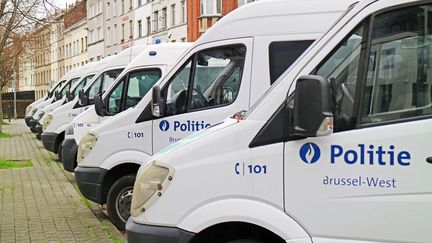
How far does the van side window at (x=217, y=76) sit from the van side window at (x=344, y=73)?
307cm

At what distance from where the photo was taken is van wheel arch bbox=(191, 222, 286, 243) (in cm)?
361

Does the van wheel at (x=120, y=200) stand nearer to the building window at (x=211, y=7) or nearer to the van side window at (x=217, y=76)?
the van side window at (x=217, y=76)

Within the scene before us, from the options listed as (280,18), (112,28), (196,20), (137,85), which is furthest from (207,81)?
(112,28)

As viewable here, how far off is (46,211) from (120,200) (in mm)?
1624

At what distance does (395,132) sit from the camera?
3121 mm

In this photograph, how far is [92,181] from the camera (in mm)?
7766

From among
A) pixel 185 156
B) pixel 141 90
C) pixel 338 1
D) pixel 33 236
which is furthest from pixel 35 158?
pixel 185 156

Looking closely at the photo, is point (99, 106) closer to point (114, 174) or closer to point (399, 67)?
point (114, 174)

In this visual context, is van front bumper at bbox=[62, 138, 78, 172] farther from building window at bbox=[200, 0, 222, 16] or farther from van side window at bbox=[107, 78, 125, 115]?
building window at bbox=[200, 0, 222, 16]

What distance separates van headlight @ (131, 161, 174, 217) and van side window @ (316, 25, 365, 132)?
115cm

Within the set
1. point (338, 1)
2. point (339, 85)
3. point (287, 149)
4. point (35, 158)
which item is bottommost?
point (35, 158)

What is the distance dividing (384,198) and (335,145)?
1.28 feet

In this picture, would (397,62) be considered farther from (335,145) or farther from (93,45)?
(93,45)

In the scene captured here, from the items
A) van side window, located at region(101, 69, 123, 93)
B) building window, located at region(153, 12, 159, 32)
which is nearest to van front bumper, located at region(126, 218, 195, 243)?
van side window, located at region(101, 69, 123, 93)
